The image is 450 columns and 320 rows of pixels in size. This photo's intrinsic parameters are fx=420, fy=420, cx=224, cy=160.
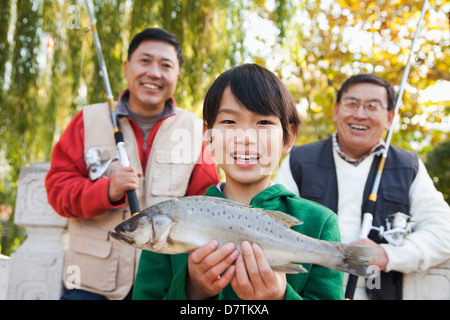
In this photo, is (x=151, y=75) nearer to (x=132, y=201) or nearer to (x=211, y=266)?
(x=132, y=201)

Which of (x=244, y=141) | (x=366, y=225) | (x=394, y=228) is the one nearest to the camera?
(x=244, y=141)

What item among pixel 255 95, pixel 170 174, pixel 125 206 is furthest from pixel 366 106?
pixel 125 206

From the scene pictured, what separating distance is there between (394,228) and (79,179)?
2.28 m

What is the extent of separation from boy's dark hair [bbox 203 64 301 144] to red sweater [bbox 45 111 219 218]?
1.21m

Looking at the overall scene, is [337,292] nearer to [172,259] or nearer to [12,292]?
[172,259]

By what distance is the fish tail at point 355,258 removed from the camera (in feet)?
4.76

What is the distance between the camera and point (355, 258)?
1.46m

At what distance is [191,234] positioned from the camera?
4.85 ft

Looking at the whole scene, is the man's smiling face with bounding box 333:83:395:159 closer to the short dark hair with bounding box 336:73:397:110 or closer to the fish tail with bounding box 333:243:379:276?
the short dark hair with bounding box 336:73:397:110

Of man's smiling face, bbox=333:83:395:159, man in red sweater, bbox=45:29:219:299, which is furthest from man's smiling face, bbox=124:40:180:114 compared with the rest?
man's smiling face, bbox=333:83:395:159

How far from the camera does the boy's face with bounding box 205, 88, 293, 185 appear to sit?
1.70m

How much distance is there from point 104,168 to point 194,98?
2.54 m

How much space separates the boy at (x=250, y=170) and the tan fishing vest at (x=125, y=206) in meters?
1.22

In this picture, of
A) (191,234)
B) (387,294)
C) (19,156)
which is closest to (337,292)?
(191,234)
